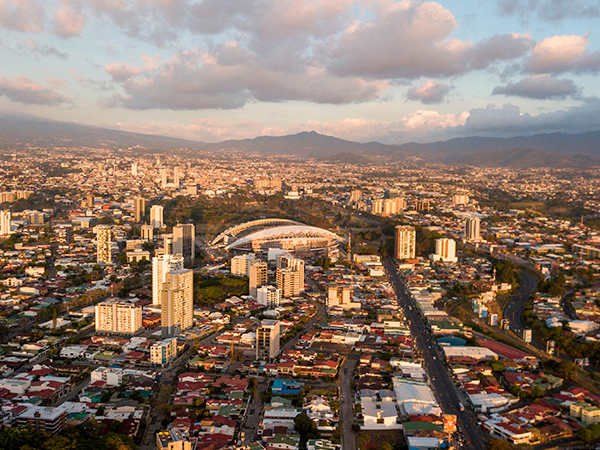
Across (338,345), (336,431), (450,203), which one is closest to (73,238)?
(338,345)

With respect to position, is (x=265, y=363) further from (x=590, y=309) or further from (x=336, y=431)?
(x=590, y=309)

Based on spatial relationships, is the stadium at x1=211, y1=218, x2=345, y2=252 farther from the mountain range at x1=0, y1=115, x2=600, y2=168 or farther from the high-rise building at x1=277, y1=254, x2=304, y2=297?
the mountain range at x1=0, y1=115, x2=600, y2=168

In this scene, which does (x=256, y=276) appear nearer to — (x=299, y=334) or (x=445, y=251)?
(x=299, y=334)

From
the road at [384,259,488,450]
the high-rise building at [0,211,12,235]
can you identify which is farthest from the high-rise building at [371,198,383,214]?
the high-rise building at [0,211,12,235]

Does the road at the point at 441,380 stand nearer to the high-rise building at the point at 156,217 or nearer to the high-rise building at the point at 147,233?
the high-rise building at the point at 147,233

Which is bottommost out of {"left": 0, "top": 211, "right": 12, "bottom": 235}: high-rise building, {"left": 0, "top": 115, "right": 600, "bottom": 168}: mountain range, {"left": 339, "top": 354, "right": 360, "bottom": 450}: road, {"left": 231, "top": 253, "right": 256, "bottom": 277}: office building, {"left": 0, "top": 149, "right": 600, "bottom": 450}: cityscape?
{"left": 339, "top": 354, "right": 360, "bottom": 450}: road

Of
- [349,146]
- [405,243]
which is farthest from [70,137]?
[405,243]
